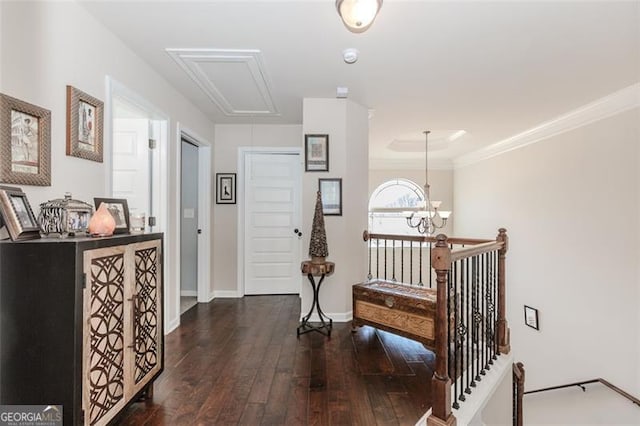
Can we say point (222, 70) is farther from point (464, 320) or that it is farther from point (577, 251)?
point (577, 251)

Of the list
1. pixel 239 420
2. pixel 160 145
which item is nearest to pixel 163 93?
pixel 160 145

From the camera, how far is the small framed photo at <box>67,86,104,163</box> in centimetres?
184

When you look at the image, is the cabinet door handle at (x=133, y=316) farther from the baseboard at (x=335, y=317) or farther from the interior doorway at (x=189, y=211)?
the interior doorway at (x=189, y=211)

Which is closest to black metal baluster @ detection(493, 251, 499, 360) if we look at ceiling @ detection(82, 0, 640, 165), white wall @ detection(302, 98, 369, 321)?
white wall @ detection(302, 98, 369, 321)

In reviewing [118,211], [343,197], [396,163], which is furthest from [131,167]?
[396,163]

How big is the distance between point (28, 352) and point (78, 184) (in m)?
0.99

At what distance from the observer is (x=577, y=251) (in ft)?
12.3

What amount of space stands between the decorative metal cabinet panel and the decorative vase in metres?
0.12

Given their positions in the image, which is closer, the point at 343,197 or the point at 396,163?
the point at 343,197

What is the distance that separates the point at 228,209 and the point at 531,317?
15.3ft

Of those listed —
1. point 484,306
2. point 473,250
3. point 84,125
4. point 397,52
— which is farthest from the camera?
point 484,306

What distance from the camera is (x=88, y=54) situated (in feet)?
6.57

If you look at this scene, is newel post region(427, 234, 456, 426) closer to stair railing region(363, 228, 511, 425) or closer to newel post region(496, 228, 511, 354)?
stair railing region(363, 228, 511, 425)

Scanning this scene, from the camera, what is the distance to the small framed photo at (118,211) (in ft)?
6.33
